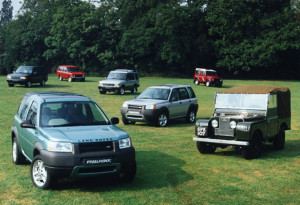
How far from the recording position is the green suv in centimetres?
722

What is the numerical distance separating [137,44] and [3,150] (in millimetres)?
52284

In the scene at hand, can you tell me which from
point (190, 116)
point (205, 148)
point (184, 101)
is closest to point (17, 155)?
point (205, 148)

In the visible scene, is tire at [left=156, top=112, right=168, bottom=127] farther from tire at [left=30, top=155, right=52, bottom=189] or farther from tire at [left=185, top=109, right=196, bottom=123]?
tire at [left=30, top=155, right=52, bottom=189]

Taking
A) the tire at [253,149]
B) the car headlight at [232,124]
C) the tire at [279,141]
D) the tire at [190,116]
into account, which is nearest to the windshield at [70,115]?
the car headlight at [232,124]

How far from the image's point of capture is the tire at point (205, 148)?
11483 mm

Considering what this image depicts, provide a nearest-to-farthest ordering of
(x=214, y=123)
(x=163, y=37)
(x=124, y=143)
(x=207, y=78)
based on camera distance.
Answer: (x=124, y=143) < (x=214, y=123) < (x=207, y=78) < (x=163, y=37)

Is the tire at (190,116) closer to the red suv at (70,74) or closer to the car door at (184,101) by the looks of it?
the car door at (184,101)

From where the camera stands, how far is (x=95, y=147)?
738cm

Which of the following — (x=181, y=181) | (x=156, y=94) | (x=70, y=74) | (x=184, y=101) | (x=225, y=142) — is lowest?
(x=181, y=181)

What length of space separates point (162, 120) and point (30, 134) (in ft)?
31.1

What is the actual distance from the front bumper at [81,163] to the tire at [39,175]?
267mm

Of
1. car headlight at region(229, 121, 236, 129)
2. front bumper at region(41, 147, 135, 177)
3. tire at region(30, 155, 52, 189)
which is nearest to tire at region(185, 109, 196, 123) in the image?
car headlight at region(229, 121, 236, 129)

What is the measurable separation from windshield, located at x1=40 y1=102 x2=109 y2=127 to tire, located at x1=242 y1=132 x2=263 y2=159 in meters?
4.15

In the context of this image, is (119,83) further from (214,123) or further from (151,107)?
(214,123)
